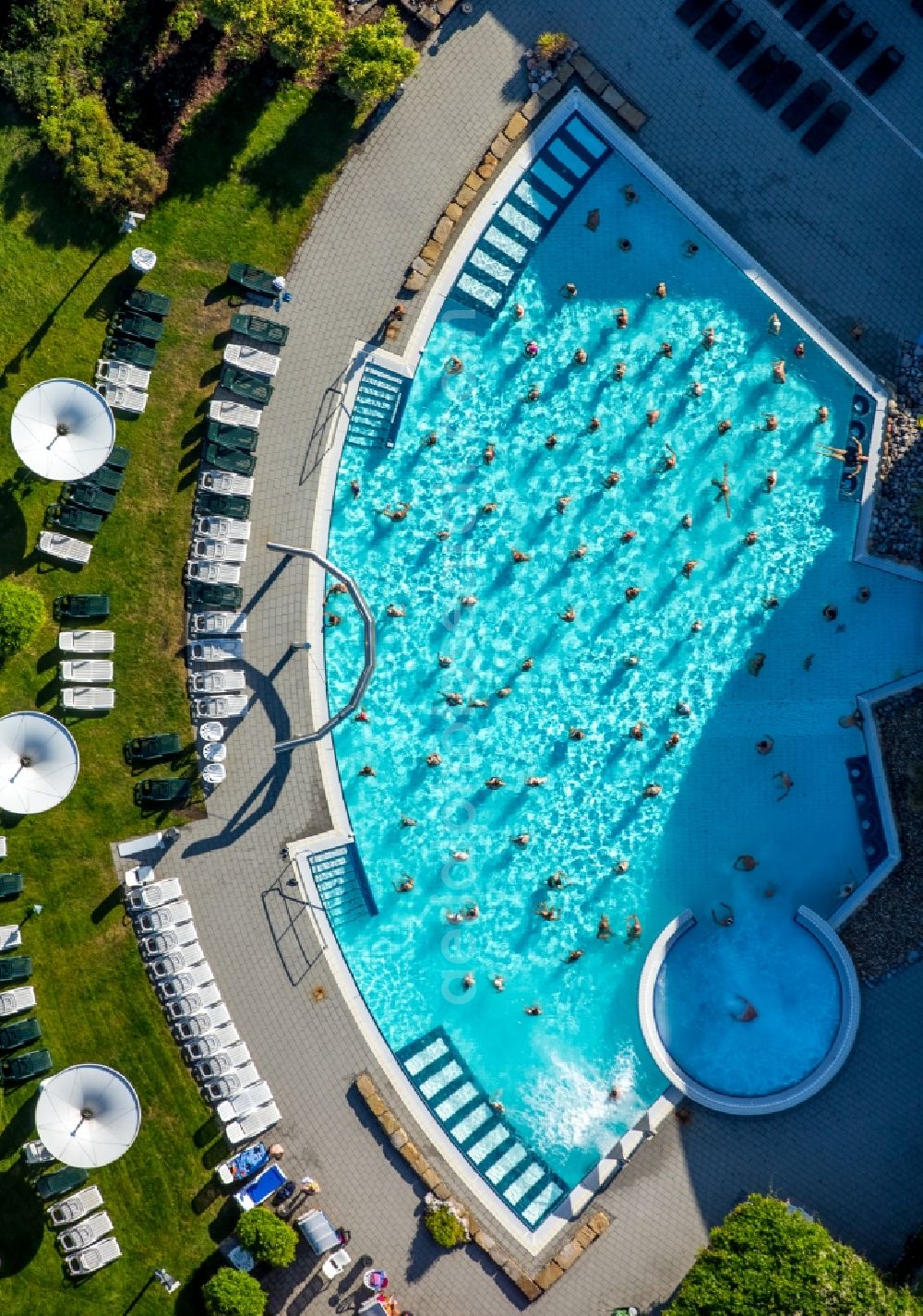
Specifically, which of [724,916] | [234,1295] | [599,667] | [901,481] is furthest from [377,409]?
[234,1295]

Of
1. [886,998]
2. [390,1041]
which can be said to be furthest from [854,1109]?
[390,1041]

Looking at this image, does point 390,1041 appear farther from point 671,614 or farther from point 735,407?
point 735,407

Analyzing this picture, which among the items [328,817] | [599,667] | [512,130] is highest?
[512,130]

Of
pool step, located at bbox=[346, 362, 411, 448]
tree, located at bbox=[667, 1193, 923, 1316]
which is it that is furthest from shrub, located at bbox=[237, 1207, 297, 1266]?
pool step, located at bbox=[346, 362, 411, 448]

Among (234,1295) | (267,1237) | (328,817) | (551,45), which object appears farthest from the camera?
(328,817)

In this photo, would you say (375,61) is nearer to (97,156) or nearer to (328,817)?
(97,156)

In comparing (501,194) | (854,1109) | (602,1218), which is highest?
(501,194)
